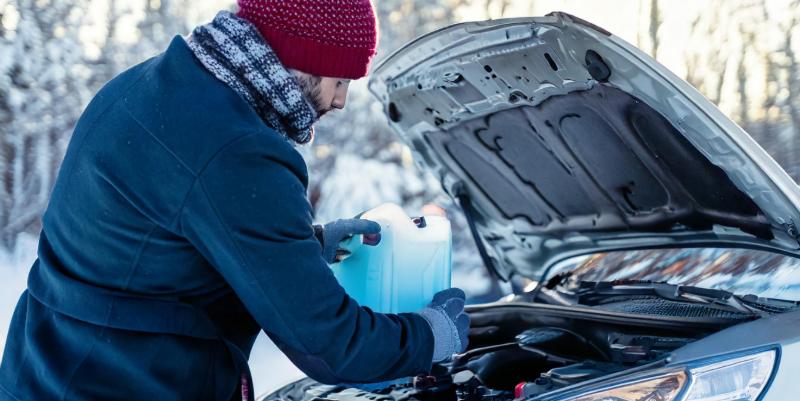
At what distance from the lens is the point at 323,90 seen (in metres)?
2.14

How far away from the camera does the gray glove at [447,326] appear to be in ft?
7.39

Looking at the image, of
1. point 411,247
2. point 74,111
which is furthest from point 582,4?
point 411,247

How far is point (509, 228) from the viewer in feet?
12.7

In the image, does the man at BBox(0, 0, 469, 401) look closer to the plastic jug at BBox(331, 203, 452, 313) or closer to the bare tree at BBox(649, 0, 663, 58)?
the plastic jug at BBox(331, 203, 452, 313)

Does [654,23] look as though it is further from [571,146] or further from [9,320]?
[571,146]

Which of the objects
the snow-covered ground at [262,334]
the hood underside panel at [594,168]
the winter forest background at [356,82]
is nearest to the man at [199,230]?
the hood underside panel at [594,168]

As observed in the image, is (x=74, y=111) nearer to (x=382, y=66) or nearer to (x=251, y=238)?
(x=382, y=66)

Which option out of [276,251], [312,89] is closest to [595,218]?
[312,89]

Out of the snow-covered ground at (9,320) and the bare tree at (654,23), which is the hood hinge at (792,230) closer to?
the snow-covered ground at (9,320)

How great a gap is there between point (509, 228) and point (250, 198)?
2.12 m

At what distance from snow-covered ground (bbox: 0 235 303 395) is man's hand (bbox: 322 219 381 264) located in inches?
101

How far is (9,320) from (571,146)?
18.6 ft

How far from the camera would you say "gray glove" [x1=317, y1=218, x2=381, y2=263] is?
2.62 m

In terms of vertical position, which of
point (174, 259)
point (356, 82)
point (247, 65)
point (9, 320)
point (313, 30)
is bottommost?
point (9, 320)
